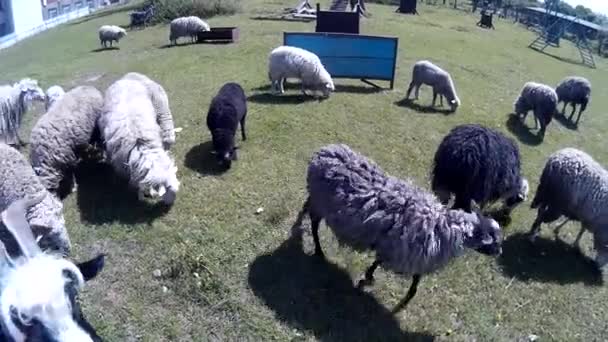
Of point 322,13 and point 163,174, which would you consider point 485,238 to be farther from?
point 322,13

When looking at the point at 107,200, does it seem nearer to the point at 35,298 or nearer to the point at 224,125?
the point at 224,125

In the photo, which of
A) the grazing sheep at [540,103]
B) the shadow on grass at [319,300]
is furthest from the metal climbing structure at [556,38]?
the shadow on grass at [319,300]

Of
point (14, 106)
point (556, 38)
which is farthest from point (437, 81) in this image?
point (556, 38)

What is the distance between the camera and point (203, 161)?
9672 mm

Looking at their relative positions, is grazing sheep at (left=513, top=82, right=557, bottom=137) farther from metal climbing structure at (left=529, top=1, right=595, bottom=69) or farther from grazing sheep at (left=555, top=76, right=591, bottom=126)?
metal climbing structure at (left=529, top=1, right=595, bottom=69)

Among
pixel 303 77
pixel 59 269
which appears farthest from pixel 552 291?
pixel 303 77

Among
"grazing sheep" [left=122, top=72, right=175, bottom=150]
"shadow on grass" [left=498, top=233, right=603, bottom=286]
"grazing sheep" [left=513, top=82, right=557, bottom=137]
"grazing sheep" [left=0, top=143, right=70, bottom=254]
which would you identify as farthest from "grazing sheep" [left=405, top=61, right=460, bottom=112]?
"grazing sheep" [left=0, top=143, right=70, bottom=254]

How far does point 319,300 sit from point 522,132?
9.44 m

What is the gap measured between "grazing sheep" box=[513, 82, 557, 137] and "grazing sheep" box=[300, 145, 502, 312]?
8588mm

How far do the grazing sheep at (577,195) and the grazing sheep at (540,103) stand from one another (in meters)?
5.63

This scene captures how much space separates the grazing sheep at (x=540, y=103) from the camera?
44.0ft

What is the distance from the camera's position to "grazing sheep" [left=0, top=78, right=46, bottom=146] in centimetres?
1021

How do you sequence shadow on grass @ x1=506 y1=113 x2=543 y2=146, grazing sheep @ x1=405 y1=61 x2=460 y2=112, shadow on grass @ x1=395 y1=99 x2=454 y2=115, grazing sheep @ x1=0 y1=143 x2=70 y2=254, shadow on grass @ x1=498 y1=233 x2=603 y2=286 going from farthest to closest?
grazing sheep @ x1=405 y1=61 x2=460 y2=112 → shadow on grass @ x1=395 y1=99 x2=454 y2=115 → shadow on grass @ x1=506 y1=113 x2=543 y2=146 → shadow on grass @ x1=498 y1=233 x2=603 y2=286 → grazing sheep @ x1=0 y1=143 x2=70 y2=254

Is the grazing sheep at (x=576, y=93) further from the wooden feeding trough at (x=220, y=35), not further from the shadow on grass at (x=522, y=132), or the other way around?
the wooden feeding trough at (x=220, y=35)
